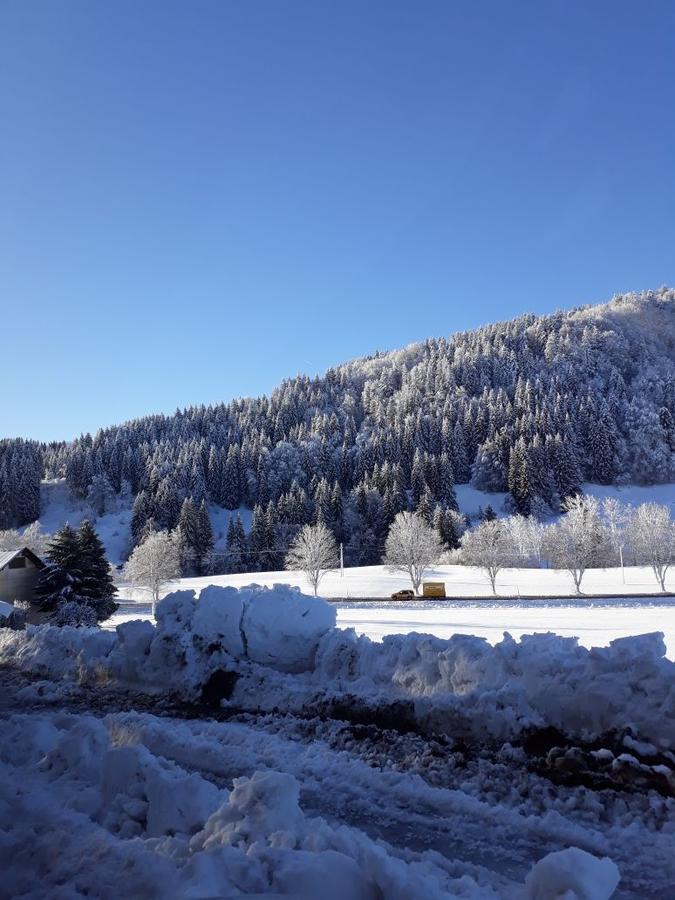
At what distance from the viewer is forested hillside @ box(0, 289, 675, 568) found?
320 ft

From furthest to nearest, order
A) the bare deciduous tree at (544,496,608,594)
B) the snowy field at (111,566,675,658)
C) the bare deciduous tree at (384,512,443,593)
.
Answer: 1. the bare deciduous tree at (384,512,443,593)
2. the bare deciduous tree at (544,496,608,594)
3. the snowy field at (111,566,675,658)

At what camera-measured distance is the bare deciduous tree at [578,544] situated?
51.4 meters

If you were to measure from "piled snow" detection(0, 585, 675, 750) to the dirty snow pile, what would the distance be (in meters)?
2.80

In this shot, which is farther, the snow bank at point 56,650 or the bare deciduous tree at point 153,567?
the bare deciduous tree at point 153,567

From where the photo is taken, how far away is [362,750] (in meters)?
6.58

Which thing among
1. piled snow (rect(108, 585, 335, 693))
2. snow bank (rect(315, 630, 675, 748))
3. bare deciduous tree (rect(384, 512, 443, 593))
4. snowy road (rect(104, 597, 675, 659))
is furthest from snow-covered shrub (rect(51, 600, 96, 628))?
bare deciduous tree (rect(384, 512, 443, 593))

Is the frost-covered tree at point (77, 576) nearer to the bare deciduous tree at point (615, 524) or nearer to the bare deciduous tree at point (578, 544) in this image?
the bare deciduous tree at point (578, 544)

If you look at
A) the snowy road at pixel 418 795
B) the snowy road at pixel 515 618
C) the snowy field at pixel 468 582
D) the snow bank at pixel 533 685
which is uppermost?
the snow bank at pixel 533 685

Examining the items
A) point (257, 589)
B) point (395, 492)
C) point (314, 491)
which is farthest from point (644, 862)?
point (314, 491)

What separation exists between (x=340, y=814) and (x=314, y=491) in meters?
99.3

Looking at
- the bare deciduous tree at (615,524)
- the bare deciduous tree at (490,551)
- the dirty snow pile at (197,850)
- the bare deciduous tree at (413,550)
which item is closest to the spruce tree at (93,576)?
the dirty snow pile at (197,850)

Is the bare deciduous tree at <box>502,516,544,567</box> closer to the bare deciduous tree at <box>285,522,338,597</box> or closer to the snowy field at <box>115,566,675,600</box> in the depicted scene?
the snowy field at <box>115,566,675,600</box>

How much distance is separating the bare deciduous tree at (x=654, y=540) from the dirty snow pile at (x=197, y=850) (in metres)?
54.2

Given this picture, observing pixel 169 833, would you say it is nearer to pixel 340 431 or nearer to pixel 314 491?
pixel 314 491
